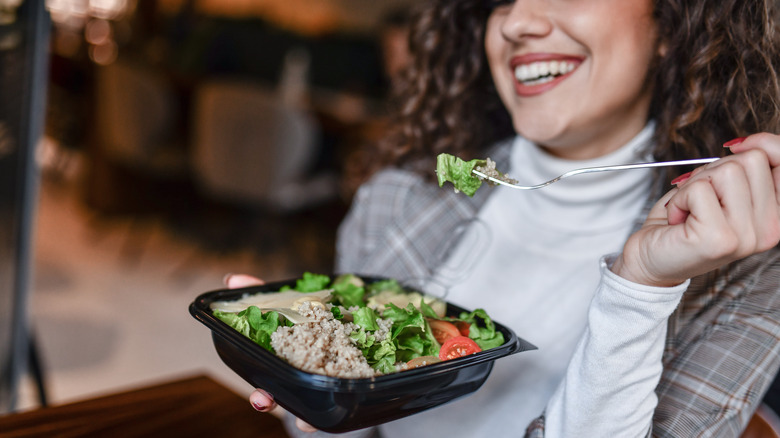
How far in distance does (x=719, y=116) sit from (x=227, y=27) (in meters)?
7.22

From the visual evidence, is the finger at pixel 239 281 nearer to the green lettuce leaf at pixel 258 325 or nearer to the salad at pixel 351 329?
the salad at pixel 351 329

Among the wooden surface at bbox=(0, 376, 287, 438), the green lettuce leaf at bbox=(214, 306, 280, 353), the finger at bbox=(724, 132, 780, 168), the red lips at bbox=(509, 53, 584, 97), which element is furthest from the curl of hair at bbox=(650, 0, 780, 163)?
the wooden surface at bbox=(0, 376, 287, 438)

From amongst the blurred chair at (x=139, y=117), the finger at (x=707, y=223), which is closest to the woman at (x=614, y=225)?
the finger at (x=707, y=223)

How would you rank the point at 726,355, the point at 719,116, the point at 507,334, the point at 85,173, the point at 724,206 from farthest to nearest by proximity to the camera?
1. the point at 85,173
2. the point at 719,116
3. the point at 726,355
4. the point at 507,334
5. the point at 724,206

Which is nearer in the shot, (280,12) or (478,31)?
(478,31)

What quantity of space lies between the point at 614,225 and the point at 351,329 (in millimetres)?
643

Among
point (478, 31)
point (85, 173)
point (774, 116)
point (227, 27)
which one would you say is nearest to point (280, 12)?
point (227, 27)

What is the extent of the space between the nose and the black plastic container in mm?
546

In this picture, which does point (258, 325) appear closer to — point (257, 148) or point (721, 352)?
point (721, 352)

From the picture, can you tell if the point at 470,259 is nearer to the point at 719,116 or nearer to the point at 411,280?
the point at 411,280

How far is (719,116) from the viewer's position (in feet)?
3.65

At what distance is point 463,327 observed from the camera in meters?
0.88

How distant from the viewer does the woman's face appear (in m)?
1.05

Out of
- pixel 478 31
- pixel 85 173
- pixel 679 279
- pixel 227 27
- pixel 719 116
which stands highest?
pixel 227 27
